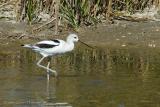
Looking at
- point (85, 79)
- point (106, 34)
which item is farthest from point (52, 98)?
point (106, 34)

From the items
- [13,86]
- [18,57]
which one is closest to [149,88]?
[13,86]

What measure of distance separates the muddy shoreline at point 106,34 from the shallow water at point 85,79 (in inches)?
23.6

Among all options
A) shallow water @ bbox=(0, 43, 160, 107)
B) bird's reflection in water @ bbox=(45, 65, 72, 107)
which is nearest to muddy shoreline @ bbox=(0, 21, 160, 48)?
shallow water @ bbox=(0, 43, 160, 107)

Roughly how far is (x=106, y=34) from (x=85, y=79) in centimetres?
493

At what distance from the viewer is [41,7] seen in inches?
656

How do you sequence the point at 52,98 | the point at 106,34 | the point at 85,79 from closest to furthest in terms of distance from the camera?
the point at 52,98 < the point at 85,79 < the point at 106,34

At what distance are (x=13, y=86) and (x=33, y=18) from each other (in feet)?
21.0

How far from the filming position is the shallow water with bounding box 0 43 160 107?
Answer: 30.5 ft

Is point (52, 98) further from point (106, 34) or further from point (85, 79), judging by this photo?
point (106, 34)

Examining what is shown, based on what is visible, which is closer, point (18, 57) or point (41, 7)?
point (18, 57)

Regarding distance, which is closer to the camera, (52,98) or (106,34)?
(52,98)

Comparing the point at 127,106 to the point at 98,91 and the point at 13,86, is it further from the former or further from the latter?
the point at 13,86

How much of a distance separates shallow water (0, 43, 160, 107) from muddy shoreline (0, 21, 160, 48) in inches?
23.6

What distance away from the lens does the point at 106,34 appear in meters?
15.8
